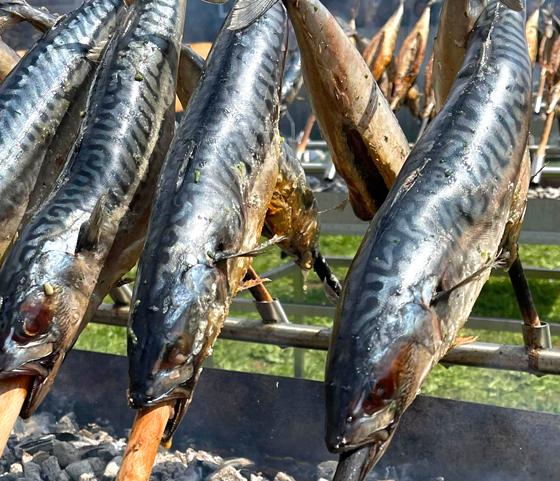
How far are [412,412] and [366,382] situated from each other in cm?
146

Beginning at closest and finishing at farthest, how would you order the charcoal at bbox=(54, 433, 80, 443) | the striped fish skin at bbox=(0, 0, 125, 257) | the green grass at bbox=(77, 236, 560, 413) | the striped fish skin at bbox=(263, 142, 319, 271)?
the striped fish skin at bbox=(0, 0, 125, 257)
the striped fish skin at bbox=(263, 142, 319, 271)
the charcoal at bbox=(54, 433, 80, 443)
the green grass at bbox=(77, 236, 560, 413)

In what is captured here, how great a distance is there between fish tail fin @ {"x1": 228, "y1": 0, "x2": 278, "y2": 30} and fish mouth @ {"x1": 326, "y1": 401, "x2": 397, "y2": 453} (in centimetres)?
83

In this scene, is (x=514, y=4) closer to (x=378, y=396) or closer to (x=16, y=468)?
(x=378, y=396)

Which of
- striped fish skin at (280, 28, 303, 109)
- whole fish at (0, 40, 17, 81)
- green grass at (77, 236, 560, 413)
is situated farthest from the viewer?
striped fish skin at (280, 28, 303, 109)

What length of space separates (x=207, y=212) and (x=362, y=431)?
525mm

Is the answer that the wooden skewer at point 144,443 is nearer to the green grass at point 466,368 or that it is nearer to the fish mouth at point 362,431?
the fish mouth at point 362,431

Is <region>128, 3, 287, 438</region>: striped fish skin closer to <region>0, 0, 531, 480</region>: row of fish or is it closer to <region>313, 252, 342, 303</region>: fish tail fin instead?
<region>0, 0, 531, 480</region>: row of fish

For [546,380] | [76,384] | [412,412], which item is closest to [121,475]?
[412,412]

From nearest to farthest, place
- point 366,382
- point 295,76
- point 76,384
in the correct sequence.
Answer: point 366,382 < point 76,384 < point 295,76

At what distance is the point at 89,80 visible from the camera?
2.42m

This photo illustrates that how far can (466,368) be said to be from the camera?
6.10 m

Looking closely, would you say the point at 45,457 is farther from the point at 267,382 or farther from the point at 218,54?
the point at 218,54

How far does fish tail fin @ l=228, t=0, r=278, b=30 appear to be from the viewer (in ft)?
6.10

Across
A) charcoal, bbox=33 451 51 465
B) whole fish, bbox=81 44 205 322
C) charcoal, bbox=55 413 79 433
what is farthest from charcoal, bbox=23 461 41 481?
whole fish, bbox=81 44 205 322
